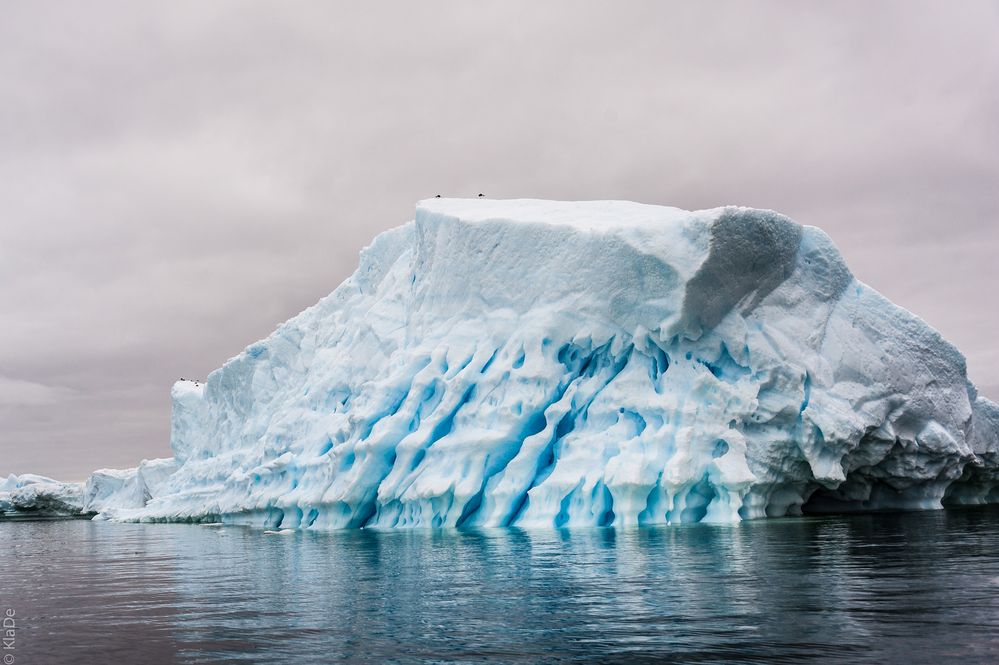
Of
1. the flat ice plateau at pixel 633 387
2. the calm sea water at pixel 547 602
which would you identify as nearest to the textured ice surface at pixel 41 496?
the flat ice plateau at pixel 633 387

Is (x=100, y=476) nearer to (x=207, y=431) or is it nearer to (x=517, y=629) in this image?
(x=207, y=431)

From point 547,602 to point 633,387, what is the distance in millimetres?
11533

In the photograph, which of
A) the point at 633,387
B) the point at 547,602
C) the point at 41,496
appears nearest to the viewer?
the point at 547,602

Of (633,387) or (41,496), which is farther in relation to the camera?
(41,496)

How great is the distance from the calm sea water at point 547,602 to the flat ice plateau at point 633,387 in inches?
141

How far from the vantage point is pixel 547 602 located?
8.09 meters

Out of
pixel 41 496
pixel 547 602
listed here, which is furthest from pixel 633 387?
pixel 41 496

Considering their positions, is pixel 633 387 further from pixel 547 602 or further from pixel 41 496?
pixel 41 496

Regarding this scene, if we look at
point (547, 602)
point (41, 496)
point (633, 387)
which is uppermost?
point (633, 387)

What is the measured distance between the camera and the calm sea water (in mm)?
6051

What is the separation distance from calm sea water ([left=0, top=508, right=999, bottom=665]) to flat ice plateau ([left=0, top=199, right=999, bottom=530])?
3570 millimetres

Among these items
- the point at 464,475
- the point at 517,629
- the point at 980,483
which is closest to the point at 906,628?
the point at 517,629

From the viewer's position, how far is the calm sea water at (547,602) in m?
6.05

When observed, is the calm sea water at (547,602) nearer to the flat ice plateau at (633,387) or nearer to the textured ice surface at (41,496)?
the flat ice plateau at (633,387)
